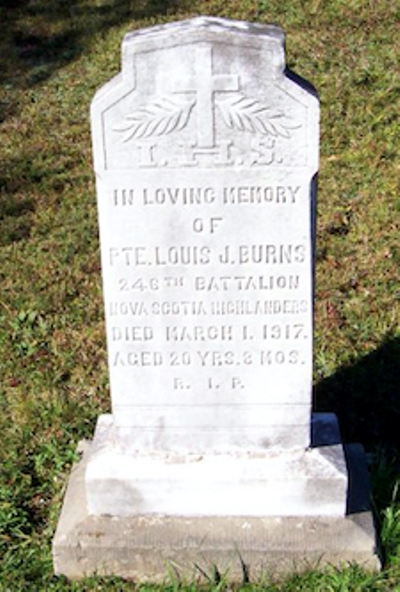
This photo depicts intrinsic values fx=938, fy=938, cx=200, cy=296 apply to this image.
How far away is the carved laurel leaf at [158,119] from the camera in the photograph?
3115 millimetres

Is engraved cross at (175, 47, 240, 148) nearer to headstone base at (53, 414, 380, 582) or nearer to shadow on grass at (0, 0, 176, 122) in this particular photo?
headstone base at (53, 414, 380, 582)

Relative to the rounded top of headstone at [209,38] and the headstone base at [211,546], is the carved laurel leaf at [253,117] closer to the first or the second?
the rounded top of headstone at [209,38]

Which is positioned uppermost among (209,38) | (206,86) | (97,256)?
(209,38)

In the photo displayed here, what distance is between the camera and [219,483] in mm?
3629

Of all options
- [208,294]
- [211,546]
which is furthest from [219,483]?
[208,294]

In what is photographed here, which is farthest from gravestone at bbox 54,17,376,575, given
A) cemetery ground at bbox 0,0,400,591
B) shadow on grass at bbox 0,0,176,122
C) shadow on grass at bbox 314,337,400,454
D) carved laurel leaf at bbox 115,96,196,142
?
shadow on grass at bbox 0,0,176,122

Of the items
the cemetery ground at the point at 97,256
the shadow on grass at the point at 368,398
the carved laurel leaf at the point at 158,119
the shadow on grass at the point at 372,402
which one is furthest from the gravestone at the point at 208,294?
the shadow on grass at the point at 368,398

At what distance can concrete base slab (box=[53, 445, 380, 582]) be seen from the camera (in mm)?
3571

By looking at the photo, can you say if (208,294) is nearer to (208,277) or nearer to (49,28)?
(208,277)

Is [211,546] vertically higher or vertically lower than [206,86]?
lower

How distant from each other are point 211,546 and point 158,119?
5.29ft

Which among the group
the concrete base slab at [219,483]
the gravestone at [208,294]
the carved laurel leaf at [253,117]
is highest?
the carved laurel leaf at [253,117]

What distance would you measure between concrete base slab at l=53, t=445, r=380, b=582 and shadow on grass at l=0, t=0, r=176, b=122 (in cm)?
665

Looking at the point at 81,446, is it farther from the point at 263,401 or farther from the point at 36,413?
the point at 263,401
